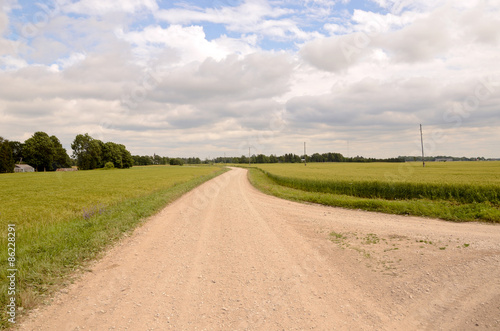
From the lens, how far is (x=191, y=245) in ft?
25.8

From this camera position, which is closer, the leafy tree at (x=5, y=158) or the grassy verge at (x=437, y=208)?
the grassy verge at (x=437, y=208)

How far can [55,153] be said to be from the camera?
92.6 metres

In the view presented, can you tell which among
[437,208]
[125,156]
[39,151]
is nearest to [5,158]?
[39,151]

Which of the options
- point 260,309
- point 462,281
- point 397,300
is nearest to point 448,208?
point 462,281

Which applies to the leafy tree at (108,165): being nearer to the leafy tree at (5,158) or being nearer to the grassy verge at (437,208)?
the leafy tree at (5,158)

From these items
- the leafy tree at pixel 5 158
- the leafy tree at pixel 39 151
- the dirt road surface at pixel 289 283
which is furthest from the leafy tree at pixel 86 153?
the dirt road surface at pixel 289 283

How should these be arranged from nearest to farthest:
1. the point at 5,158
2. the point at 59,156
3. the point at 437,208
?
1. the point at 437,208
2. the point at 5,158
3. the point at 59,156

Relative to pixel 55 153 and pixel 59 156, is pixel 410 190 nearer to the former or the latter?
pixel 55 153

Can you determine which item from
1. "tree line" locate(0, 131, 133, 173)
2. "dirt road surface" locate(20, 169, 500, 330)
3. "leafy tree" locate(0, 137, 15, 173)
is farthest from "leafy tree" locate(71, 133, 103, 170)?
"dirt road surface" locate(20, 169, 500, 330)

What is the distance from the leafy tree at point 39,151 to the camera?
86062 millimetres

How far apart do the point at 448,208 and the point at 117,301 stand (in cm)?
1423

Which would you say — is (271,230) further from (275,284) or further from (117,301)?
(117,301)

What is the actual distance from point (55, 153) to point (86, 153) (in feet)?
36.5

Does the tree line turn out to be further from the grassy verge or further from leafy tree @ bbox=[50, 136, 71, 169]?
the grassy verge
